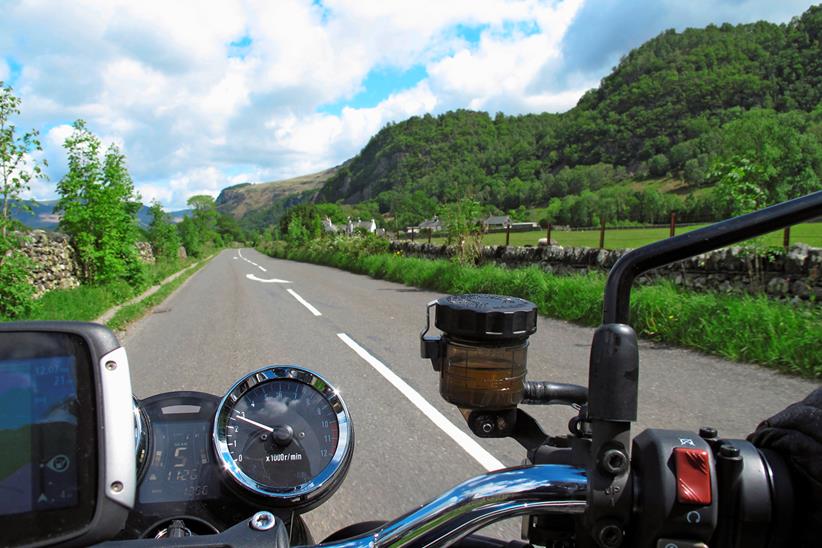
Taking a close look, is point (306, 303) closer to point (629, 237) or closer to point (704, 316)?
point (704, 316)

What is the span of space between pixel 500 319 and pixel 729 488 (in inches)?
17.8

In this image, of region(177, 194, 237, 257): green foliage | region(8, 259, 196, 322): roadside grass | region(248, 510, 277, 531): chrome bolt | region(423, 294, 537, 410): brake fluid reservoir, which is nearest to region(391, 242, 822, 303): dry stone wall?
region(423, 294, 537, 410): brake fluid reservoir

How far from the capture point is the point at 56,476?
2.87 feet

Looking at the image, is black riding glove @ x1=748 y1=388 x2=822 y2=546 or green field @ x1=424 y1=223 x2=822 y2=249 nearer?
black riding glove @ x1=748 y1=388 x2=822 y2=546

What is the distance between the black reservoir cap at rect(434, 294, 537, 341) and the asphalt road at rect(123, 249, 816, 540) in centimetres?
240

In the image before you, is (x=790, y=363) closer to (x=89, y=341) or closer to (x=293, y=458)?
(x=293, y=458)

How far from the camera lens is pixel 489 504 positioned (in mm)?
960

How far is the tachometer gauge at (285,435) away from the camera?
1.45m

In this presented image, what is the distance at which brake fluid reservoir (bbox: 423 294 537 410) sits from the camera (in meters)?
1.13

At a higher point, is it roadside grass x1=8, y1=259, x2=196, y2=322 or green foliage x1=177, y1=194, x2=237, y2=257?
green foliage x1=177, y1=194, x2=237, y2=257

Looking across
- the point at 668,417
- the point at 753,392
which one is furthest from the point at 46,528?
the point at 753,392

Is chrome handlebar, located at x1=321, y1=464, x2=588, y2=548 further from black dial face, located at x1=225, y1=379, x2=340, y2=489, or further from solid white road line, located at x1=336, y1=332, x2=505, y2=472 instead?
solid white road line, located at x1=336, y1=332, x2=505, y2=472

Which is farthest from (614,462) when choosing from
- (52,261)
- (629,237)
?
(629,237)

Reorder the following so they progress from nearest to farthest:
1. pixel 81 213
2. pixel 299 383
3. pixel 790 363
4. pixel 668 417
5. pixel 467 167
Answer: pixel 299 383 → pixel 668 417 → pixel 790 363 → pixel 81 213 → pixel 467 167
